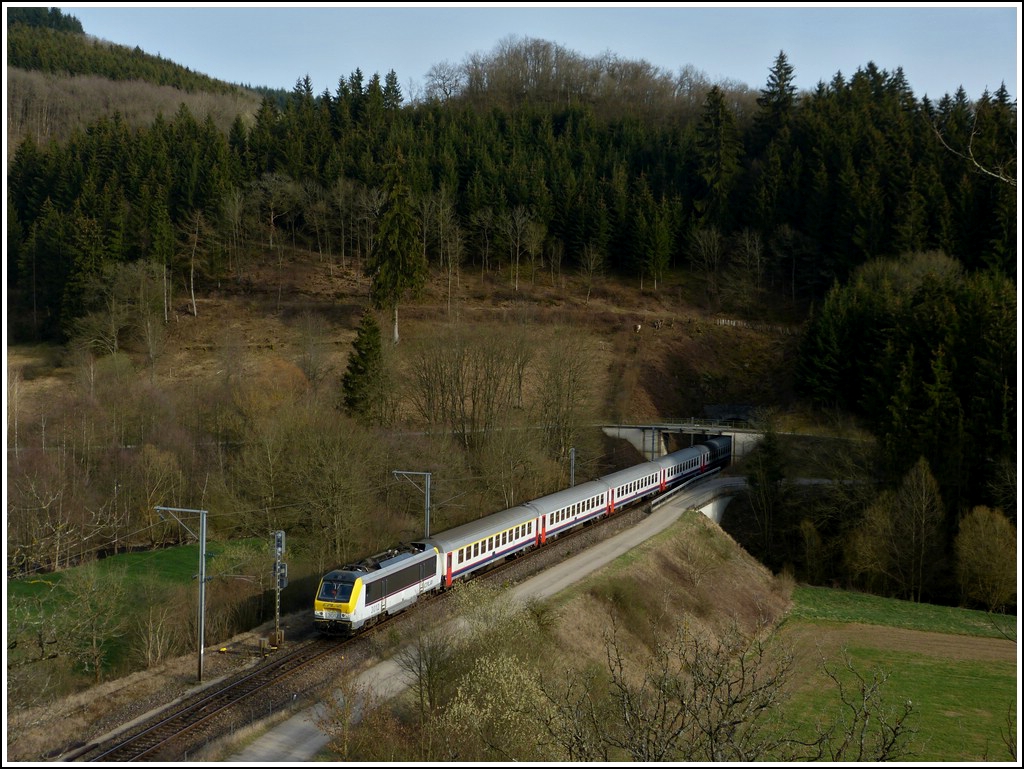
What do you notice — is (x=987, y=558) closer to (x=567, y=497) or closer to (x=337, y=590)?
(x=567, y=497)

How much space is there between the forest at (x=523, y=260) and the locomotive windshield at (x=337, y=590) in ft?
25.0

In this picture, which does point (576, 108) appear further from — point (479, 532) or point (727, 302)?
point (479, 532)

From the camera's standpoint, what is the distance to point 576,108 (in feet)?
373

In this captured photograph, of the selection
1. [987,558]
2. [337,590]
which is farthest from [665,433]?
[337,590]

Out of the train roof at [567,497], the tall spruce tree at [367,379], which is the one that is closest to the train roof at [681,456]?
the train roof at [567,497]

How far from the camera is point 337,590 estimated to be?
25109 mm

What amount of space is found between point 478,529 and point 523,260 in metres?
62.4

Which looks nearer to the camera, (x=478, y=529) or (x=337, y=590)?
(x=337, y=590)

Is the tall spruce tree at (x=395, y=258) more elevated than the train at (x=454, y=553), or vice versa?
the tall spruce tree at (x=395, y=258)

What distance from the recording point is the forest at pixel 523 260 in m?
43.4

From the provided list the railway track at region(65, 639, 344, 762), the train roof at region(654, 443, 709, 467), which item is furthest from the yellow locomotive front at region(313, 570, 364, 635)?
the train roof at region(654, 443, 709, 467)

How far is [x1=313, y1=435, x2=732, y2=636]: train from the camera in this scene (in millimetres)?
25156

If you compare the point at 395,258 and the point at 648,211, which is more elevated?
the point at 648,211

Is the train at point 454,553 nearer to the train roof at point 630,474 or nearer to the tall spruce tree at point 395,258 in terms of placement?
the train roof at point 630,474
